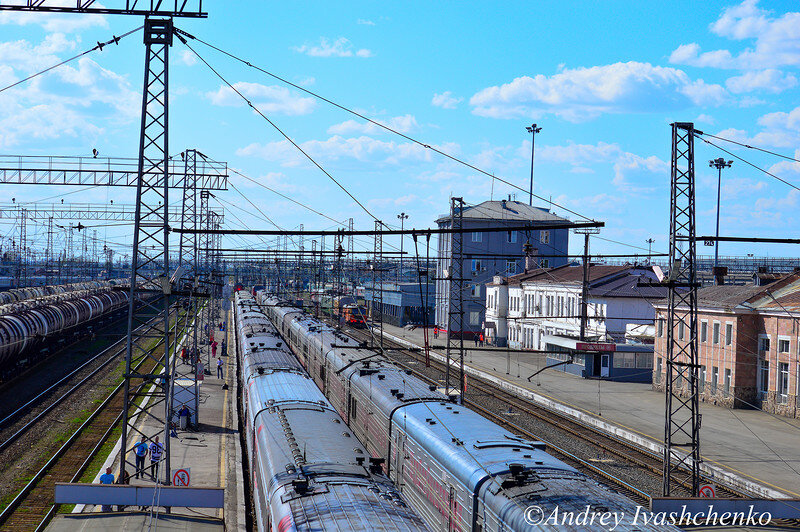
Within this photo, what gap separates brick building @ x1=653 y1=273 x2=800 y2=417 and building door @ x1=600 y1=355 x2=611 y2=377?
6385mm

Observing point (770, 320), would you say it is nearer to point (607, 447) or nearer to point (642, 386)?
point (642, 386)

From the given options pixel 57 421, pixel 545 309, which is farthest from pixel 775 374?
pixel 57 421

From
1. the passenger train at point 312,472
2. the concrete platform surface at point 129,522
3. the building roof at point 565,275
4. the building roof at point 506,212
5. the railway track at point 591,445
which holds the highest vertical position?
the building roof at point 506,212

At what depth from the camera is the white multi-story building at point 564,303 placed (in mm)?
50969

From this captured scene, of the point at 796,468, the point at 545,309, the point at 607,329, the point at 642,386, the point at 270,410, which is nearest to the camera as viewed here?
the point at 270,410

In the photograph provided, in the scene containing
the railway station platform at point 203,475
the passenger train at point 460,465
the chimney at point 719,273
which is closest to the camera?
the passenger train at point 460,465

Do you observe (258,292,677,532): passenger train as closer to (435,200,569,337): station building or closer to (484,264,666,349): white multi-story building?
(484,264,666,349): white multi-story building

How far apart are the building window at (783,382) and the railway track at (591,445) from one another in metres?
10.8

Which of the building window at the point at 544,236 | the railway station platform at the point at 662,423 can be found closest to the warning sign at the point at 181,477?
the railway station platform at the point at 662,423

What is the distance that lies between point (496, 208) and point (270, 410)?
6468 centimetres

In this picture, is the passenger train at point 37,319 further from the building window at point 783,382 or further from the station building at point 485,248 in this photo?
the station building at point 485,248

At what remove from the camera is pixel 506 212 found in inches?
2985

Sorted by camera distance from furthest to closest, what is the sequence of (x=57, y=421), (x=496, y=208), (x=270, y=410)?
(x=496, y=208), (x=57, y=421), (x=270, y=410)

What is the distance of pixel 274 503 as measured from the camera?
10.8 m
